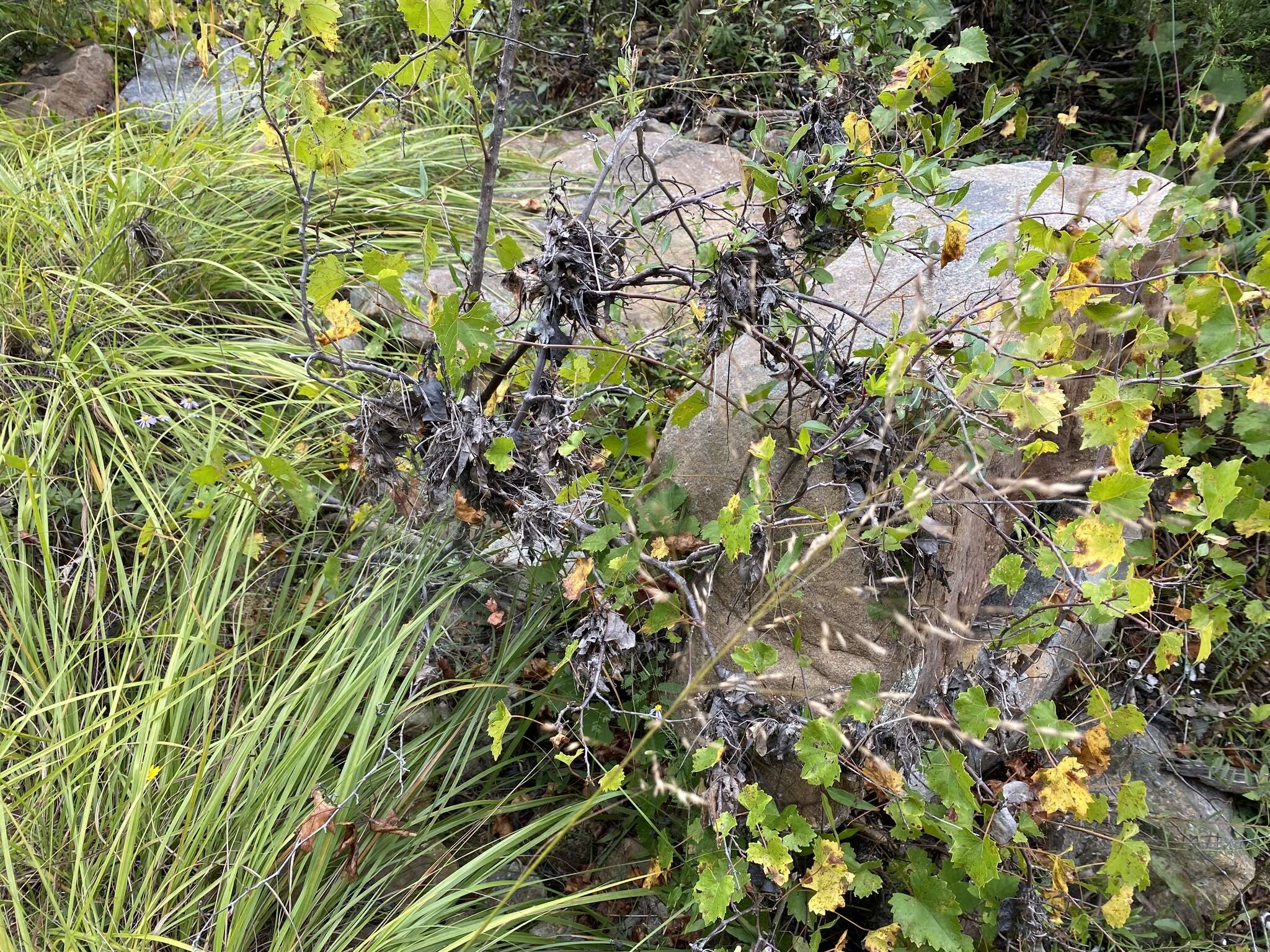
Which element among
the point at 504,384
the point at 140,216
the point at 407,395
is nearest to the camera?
the point at 407,395

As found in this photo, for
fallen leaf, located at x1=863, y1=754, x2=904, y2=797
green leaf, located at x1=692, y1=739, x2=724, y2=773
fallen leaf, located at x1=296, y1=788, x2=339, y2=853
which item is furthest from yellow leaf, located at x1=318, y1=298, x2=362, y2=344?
fallen leaf, located at x1=863, y1=754, x2=904, y2=797

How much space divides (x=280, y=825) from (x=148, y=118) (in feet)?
9.42

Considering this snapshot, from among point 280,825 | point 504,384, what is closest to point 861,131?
point 504,384

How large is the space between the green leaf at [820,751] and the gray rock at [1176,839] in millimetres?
898

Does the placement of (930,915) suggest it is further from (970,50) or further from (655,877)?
(970,50)

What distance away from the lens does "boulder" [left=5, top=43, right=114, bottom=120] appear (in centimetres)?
342

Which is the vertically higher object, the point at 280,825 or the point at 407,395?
the point at 407,395

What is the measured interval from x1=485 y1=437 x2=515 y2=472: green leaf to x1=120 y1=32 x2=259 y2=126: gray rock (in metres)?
2.16

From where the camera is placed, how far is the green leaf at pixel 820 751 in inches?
48.9

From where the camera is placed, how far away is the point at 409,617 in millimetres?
1844

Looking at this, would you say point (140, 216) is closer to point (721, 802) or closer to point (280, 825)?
point (280, 825)

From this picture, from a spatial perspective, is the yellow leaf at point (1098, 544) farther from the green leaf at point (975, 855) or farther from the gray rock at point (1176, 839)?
the gray rock at point (1176, 839)

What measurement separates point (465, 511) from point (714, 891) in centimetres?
76

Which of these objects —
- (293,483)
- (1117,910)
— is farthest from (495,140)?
(1117,910)
